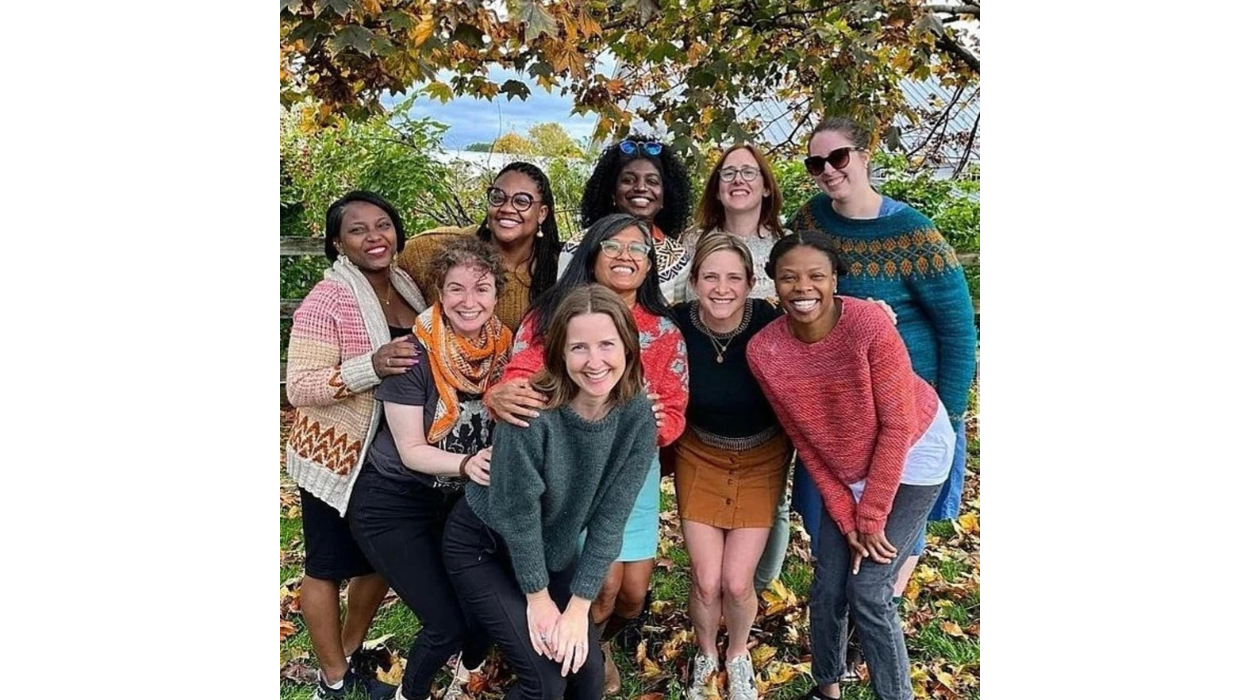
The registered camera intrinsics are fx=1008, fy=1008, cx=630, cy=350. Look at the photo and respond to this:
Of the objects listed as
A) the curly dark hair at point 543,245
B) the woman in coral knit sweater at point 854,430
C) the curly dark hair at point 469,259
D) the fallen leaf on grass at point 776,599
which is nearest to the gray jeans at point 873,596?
the woman in coral knit sweater at point 854,430

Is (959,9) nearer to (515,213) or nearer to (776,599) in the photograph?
(515,213)

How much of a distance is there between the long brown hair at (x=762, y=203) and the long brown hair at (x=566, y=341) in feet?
1.76

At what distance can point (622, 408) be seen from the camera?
296 cm

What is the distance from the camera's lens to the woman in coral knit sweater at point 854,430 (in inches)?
119

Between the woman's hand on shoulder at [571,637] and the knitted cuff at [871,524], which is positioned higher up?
the knitted cuff at [871,524]

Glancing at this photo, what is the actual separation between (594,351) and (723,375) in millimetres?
505

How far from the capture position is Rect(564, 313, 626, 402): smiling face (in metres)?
2.89

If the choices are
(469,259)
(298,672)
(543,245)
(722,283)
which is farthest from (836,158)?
(298,672)

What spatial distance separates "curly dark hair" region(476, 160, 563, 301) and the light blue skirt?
66 cm

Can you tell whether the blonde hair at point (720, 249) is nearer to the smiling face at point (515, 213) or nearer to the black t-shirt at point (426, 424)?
the smiling face at point (515, 213)

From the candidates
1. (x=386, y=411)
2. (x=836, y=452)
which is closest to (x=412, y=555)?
(x=386, y=411)

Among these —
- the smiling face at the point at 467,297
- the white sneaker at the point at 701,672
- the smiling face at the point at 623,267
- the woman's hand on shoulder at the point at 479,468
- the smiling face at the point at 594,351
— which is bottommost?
the white sneaker at the point at 701,672

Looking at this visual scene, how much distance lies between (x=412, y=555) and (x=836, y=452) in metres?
1.38

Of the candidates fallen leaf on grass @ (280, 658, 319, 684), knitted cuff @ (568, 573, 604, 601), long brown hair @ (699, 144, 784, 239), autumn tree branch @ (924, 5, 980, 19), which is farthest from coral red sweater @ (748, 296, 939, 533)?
fallen leaf on grass @ (280, 658, 319, 684)
